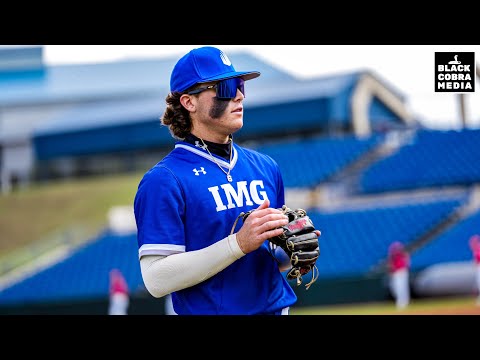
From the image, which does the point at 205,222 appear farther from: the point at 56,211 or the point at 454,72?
the point at 56,211

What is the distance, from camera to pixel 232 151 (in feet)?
8.86

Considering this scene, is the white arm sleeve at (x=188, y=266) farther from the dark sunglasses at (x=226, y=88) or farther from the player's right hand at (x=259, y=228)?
the dark sunglasses at (x=226, y=88)

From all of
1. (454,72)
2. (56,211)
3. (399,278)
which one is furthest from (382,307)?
(56,211)

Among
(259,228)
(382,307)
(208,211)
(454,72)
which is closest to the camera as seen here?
(259,228)

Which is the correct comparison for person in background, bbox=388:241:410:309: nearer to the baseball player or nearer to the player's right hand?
the baseball player

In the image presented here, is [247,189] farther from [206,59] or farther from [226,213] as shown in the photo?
[206,59]

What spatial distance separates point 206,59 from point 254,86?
16.1 m

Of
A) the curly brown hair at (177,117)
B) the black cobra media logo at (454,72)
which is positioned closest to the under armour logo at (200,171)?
the curly brown hair at (177,117)

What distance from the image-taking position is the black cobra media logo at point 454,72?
3838mm

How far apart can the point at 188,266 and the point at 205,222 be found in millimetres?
151

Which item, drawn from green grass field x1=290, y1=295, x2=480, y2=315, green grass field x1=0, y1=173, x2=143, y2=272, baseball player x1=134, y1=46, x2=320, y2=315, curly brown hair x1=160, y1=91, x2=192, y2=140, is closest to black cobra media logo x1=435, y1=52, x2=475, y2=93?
baseball player x1=134, y1=46, x2=320, y2=315

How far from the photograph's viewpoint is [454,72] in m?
3.86

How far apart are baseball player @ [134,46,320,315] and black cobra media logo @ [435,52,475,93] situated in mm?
1434

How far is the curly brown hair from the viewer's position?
8.87ft
